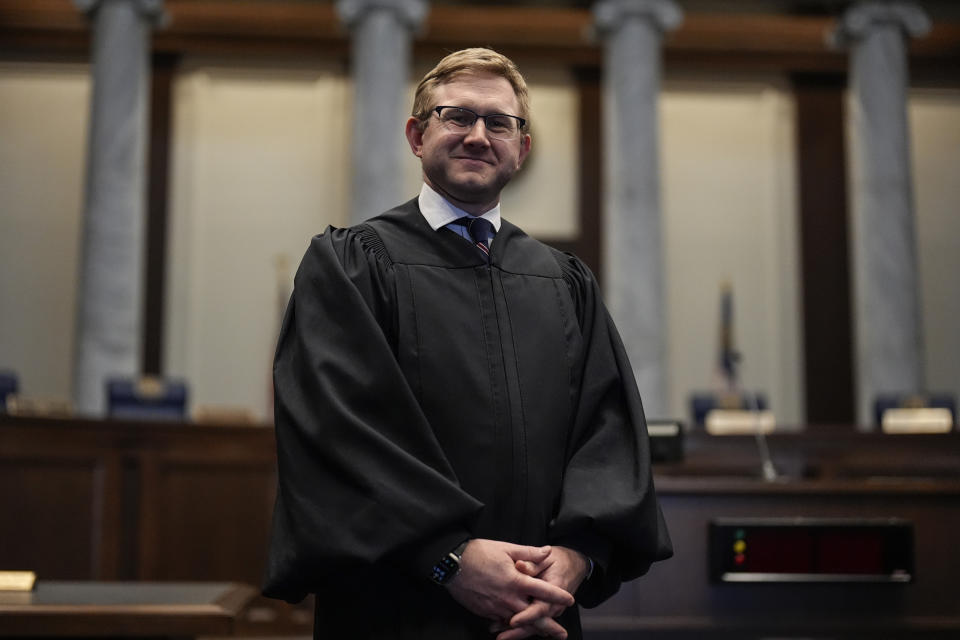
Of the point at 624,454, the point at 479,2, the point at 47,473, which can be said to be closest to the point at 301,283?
the point at 624,454

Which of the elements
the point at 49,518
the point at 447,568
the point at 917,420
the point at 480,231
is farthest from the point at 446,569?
the point at 917,420

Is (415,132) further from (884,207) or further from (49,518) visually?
(884,207)

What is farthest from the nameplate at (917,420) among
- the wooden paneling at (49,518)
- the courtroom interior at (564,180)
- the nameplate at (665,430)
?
the wooden paneling at (49,518)

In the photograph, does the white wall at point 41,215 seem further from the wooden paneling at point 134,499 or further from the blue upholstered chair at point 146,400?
the wooden paneling at point 134,499

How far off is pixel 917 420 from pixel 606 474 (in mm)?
6789

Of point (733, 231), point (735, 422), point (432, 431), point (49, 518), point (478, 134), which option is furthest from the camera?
point (733, 231)

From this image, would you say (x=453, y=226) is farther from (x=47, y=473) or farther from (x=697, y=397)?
(x=697, y=397)

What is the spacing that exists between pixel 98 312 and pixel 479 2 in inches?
216

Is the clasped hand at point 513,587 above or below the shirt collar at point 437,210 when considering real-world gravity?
below

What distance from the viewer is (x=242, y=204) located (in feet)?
41.3

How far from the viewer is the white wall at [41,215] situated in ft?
40.0

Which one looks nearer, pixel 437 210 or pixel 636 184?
pixel 437 210

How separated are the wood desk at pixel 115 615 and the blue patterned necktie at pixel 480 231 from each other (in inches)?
38.1

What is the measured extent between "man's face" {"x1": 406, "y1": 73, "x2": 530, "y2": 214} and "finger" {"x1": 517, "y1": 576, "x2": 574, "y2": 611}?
0.71 metres
